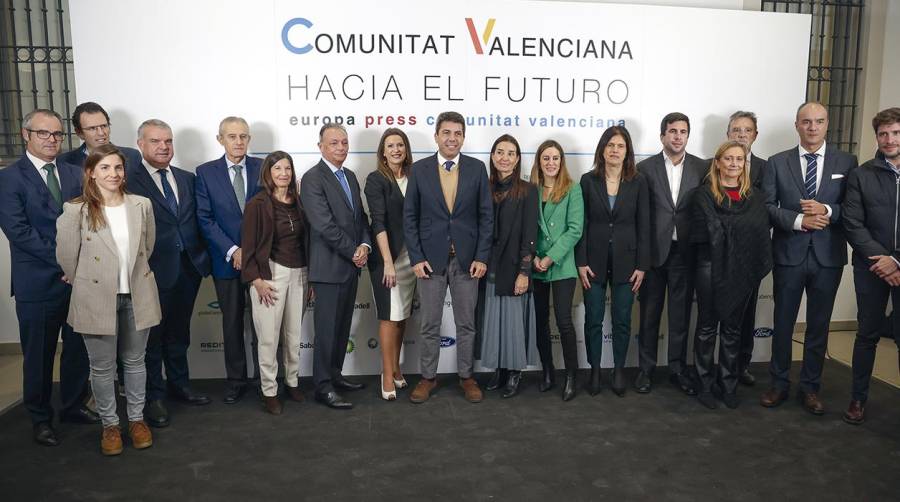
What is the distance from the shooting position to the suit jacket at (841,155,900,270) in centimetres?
335

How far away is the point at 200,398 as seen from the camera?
3854mm

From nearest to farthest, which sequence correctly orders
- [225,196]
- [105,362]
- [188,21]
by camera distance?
1. [105,362]
2. [225,196]
3. [188,21]

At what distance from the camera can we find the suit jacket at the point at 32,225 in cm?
313

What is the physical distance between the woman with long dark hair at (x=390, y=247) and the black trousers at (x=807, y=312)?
221 centimetres

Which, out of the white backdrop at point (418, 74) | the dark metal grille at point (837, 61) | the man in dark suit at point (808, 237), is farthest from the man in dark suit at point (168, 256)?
the dark metal grille at point (837, 61)

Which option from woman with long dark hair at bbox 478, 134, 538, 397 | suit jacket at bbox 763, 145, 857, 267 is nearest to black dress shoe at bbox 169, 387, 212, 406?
woman with long dark hair at bbox 478, 134, 538, 397

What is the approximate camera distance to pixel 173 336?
380cm

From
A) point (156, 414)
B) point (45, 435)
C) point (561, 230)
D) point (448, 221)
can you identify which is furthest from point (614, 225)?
point (45, 435)

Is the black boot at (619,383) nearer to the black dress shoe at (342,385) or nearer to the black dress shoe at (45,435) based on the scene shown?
the black dress shoe at (342,385)

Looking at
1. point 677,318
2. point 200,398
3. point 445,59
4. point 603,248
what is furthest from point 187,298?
point 677,318

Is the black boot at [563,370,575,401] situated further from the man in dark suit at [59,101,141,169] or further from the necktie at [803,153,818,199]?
the man in dark suit at [59,101,141,169]

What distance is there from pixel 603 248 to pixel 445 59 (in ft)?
5.33

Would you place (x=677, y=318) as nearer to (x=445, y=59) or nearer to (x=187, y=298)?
(x=445, y=59)

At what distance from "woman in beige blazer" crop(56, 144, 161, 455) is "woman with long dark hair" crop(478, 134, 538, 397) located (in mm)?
1861
